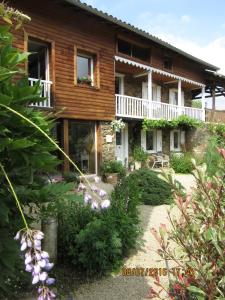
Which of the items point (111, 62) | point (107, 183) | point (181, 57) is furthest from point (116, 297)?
point (181, 57)

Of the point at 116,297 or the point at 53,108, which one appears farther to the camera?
the point at 53,108

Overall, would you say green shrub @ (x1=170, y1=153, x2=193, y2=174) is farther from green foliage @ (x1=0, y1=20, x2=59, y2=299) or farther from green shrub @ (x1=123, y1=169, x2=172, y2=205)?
green foliage @ (x1=0, y1=20, x2=59, y2=299)

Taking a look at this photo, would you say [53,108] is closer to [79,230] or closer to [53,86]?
[53,86]

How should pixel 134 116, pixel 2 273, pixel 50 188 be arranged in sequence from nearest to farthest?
pixel 2 273
pixel 50 188
pixel 134 116

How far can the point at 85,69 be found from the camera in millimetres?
14539

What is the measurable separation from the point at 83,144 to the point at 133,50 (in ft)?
21.0

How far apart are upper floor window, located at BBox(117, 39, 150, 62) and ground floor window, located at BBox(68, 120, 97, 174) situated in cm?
483

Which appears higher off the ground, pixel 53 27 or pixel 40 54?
pixel 53 27

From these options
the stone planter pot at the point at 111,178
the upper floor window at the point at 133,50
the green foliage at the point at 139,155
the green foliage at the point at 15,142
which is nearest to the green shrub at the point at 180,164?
the green foliage at the point at 139,155

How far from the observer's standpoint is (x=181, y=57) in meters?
20.6

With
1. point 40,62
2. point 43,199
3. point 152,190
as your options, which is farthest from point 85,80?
point 43,199

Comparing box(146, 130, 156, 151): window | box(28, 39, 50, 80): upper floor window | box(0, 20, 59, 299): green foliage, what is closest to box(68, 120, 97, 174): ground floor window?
box(28, 39, 50, 80): upper floor window

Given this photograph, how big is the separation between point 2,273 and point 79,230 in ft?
8.94

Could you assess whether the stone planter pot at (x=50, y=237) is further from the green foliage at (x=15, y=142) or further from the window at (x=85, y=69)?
the window at (x=85, y=69)
